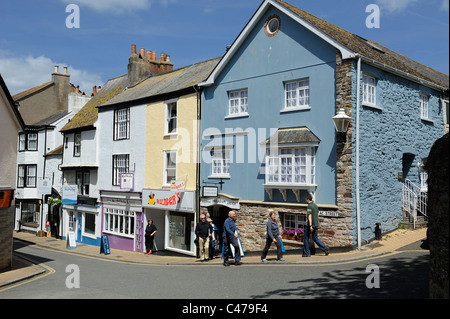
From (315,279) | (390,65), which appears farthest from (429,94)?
(315,279)

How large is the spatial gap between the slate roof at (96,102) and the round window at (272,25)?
1364cm

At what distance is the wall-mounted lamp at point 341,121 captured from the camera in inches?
583

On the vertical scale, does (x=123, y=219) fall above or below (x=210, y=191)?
below

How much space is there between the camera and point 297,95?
55.9 feet

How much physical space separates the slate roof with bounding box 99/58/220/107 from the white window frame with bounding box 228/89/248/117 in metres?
2.53

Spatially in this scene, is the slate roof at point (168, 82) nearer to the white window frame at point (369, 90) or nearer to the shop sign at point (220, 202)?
the shop sign at point (220, 202)

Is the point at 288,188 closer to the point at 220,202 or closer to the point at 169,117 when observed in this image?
the point at 220,202

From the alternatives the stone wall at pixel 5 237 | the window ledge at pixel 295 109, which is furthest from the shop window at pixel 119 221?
the window ledge at pixel 295 109

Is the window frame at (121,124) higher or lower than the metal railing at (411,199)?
higher

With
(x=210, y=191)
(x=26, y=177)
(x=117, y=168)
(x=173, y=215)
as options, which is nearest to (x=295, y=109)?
(x=210, y=191)

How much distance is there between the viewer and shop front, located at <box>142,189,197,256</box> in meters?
21.1

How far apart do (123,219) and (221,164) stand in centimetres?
909

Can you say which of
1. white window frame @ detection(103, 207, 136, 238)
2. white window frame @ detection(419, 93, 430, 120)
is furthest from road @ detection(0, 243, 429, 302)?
white window frame @ detection(103, 207, 136, 238)

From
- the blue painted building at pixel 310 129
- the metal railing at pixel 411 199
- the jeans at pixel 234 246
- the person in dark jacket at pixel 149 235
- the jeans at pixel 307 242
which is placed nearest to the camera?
the jeans at pixel 234 246
